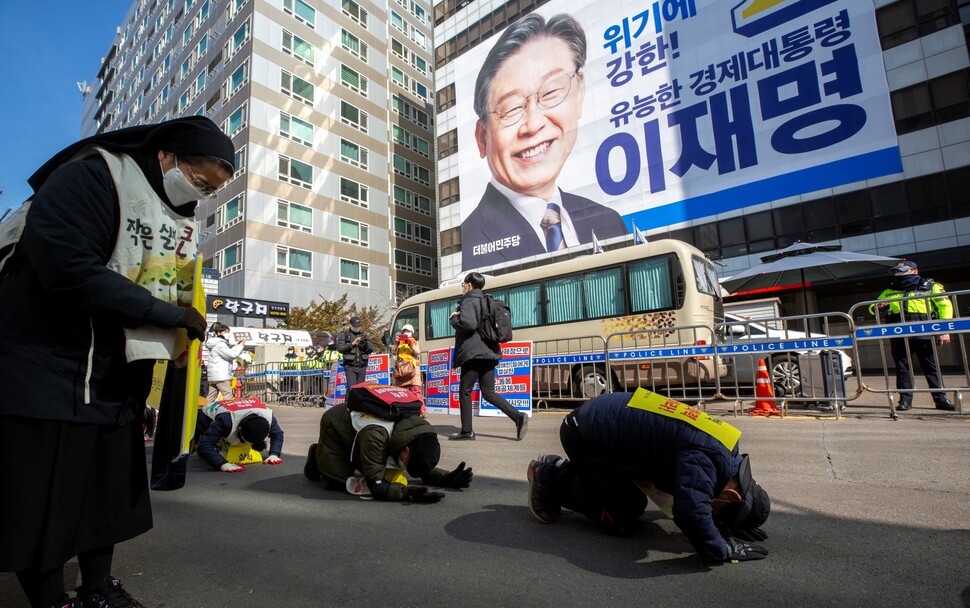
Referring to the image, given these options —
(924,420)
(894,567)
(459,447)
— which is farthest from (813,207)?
(894,567)

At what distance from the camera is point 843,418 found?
21.7ft

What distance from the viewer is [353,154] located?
35531 millimetres

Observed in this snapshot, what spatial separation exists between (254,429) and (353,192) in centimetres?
3203

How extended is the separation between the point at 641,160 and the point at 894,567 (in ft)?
82.0

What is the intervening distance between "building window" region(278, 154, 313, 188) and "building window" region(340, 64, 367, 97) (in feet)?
25.6

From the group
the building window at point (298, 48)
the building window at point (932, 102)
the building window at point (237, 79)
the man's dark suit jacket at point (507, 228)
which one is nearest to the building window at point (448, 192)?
the man's dark suit jacket at point (507, 228)

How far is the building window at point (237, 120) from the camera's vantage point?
2977cm

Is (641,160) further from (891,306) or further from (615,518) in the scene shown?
(615,518)

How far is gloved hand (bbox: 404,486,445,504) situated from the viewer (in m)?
3.17

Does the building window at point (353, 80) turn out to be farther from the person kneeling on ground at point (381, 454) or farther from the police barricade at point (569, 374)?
the person kneeling on ground at point (381, 454)

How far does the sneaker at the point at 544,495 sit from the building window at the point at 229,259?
28.7 meters

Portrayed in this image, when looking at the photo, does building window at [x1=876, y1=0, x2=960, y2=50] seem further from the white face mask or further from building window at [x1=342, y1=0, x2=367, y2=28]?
building window at [x1=342, y1=0, x2=367, y2=28]

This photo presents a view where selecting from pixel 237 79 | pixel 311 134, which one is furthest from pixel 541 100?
pixel 237 79

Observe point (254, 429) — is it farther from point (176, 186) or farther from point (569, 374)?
point (569, 374)
